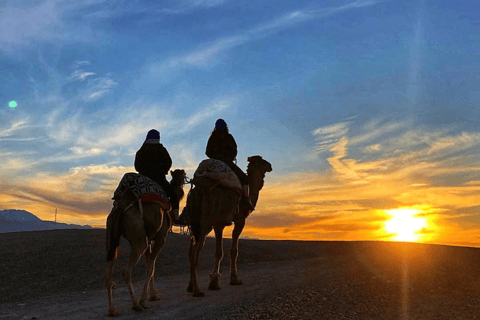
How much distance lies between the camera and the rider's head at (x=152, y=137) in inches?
440

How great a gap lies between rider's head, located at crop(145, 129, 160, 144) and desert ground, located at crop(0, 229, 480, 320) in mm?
3739

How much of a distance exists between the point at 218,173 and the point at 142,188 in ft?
6.79

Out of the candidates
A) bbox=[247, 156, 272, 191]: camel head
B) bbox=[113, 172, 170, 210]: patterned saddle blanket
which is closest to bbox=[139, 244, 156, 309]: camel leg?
bbox=[113, 172, 170, 210]: patterned saddle blanket

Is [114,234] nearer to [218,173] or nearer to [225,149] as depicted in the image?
[218,173]

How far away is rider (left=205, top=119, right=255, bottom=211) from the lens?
12.3 metres

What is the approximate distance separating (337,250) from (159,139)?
1406 cm

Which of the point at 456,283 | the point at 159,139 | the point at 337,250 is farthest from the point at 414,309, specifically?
the point at 337,250

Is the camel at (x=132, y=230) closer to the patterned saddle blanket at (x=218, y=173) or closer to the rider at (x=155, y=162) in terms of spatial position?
the rider at (x=155, y=162)

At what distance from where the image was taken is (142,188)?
1015cm

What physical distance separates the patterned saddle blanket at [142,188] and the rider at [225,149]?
2262 mm

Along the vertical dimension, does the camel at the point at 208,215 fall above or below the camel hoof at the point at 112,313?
above

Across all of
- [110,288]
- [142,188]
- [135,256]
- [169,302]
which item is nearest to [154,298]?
[169,302]

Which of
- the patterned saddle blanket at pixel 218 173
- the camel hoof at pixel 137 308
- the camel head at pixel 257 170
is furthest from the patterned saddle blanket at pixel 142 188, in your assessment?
the camel head at pixel 257 170

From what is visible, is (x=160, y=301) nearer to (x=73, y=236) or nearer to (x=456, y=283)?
(x=456, y=283)
